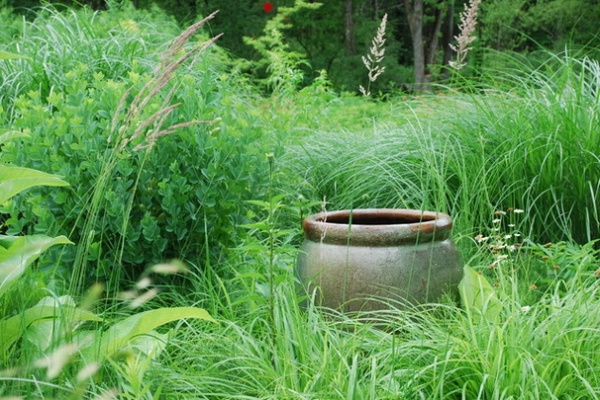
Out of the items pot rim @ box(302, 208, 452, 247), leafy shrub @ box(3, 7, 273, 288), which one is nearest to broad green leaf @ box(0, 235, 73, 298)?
leafy shrub @ box(3, 7, 273, 288)

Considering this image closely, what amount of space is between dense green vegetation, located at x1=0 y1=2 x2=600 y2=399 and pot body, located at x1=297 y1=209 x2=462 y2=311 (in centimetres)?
7

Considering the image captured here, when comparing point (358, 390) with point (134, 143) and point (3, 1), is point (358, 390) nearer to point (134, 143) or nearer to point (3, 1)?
point (134, 143)

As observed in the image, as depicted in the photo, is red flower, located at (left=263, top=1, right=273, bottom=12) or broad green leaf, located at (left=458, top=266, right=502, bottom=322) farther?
red flower, located at (left=263, top=1, right=273, bottom=12)

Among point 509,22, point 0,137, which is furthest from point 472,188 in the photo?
point 509,22

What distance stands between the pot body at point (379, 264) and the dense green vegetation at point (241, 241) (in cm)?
7

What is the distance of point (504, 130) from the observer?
3979mm

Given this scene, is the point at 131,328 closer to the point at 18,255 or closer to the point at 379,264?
the point at 18,255

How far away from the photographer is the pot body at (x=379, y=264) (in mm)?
2510

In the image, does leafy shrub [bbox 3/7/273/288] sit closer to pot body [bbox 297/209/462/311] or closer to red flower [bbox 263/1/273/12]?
pot body [bbox 297/209/462/311]

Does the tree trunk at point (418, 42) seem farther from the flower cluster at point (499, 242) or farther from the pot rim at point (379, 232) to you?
the pot rim at point (379, 232)

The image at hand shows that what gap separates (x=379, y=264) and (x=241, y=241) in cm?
108

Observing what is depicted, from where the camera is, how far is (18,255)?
2070mm

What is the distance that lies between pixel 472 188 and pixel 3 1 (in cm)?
865

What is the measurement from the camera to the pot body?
251cm
